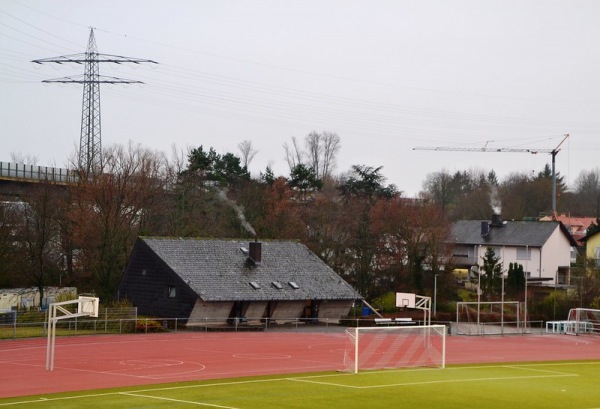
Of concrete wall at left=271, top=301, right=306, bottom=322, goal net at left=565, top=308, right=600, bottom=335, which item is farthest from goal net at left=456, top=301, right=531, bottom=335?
concrete wall at left=271, top=301, right=306, bottom=322

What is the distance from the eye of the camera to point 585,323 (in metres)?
62.0

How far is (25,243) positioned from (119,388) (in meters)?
42.7

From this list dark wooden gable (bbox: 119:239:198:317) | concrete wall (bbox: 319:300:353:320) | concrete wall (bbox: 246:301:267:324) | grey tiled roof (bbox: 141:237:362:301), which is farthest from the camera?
concrete wall (bbox: 319:300:353:320)

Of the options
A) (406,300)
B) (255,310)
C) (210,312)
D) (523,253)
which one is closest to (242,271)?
(255,310)

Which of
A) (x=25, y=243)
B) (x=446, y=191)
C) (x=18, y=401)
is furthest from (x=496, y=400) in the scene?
(x=446, y=191)

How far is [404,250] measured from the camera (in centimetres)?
8069

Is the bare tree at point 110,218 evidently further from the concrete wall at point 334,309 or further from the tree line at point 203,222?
the concrete wall at point 334,309

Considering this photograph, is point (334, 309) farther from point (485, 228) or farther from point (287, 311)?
point (485, 228)

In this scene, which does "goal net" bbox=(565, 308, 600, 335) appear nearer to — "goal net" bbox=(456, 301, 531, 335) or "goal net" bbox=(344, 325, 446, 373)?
"goal net" bbox=(456, 301, 531, 335)

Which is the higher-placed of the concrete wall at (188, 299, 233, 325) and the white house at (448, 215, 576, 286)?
the white house at (448, 215, 576, 286)

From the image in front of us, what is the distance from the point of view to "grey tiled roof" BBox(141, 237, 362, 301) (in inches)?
2349

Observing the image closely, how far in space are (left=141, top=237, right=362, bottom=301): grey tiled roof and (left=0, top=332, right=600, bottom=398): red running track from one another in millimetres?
5272

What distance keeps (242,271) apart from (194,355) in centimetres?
1980

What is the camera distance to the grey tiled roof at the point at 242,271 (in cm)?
5966
